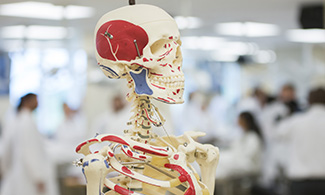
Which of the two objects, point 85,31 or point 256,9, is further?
point 256,9

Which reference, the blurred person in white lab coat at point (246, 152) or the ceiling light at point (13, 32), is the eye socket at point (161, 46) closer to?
the ceiling light at point (13, 32)

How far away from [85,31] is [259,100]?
2716 mm

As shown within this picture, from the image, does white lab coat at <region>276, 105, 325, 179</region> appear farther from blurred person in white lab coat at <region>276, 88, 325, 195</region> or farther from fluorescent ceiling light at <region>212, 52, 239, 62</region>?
fluorescent ceiling light at <region>212, 52, 239, 62</region>

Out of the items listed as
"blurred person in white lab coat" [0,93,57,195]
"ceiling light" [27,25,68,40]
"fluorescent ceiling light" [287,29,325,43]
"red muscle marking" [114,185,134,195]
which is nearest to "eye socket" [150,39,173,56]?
"red muscle marking" [114,185,134,195]

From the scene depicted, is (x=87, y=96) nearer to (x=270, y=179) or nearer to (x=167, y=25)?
(x=270, y=179)

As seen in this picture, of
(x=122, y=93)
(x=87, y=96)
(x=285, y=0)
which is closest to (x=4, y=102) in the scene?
(x=87, y=96)

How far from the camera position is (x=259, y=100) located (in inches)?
255

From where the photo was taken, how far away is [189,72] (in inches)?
237

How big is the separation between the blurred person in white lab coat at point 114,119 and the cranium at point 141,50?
8.31 ft

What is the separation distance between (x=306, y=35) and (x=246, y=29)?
2.71 ft

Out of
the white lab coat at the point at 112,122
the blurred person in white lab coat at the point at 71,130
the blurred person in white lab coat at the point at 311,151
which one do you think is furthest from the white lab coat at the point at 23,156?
the blurred person in white lab coat at the point at 311,151

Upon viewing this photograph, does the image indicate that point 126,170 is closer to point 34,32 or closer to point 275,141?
point 34,32

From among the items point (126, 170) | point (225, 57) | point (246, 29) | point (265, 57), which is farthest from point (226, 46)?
point (126, 170)

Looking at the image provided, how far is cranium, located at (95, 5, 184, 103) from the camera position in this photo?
1274 mm
